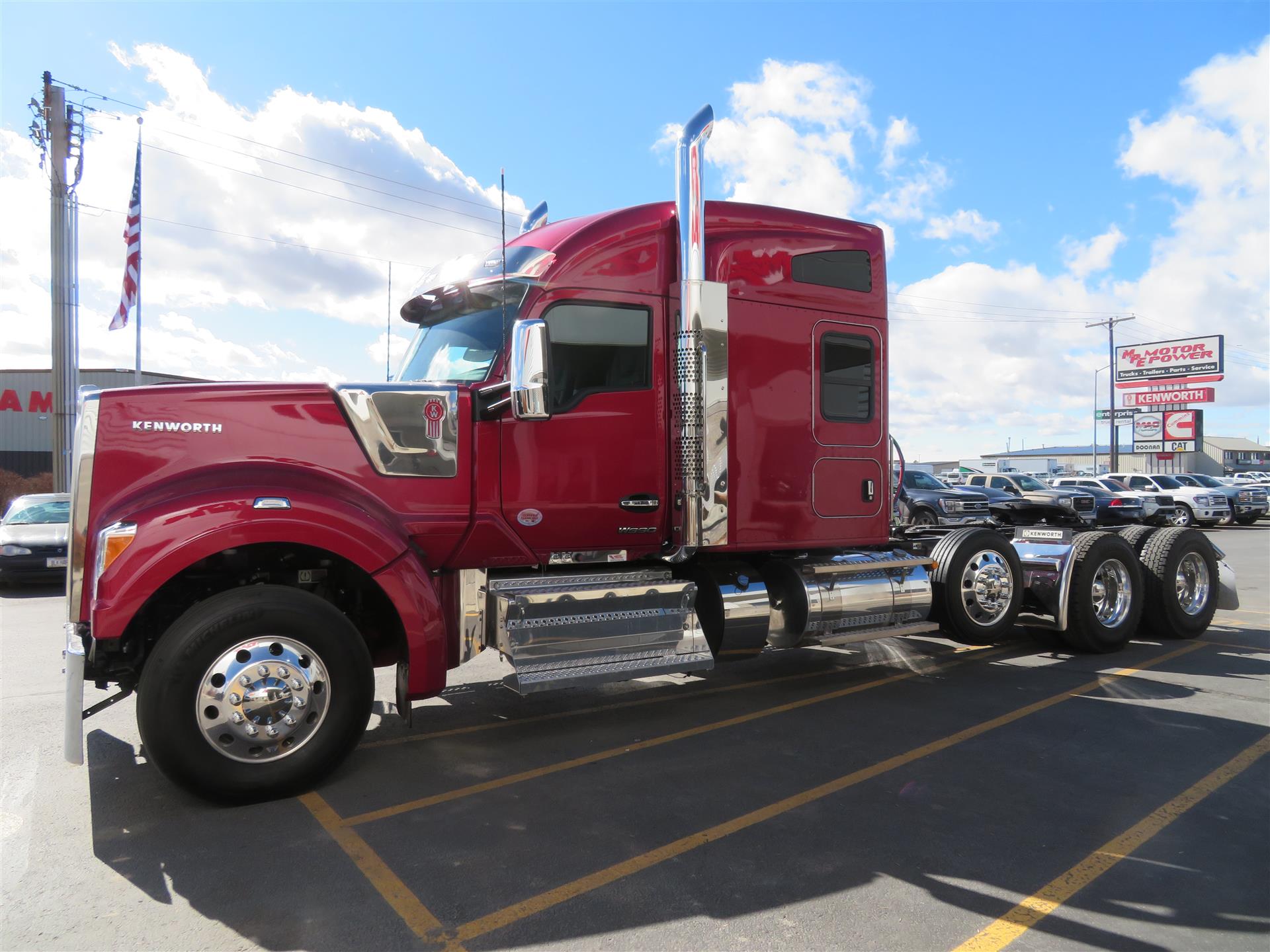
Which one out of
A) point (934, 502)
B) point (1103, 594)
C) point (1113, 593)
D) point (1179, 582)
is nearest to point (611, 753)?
point (1103, 594)

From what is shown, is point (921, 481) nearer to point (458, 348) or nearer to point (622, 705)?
point (622, 705)

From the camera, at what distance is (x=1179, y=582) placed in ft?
26.7

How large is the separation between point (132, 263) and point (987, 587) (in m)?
17.3

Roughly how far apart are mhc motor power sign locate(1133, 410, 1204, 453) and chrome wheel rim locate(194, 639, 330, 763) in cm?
5965

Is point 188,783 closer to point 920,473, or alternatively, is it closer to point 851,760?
point 851,760

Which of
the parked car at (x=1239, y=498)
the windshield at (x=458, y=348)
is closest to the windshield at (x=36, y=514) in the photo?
the windshield at (x=458, y=348)

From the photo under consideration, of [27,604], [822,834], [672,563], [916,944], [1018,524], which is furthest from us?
[27,604]

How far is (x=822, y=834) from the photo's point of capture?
3.58 metres

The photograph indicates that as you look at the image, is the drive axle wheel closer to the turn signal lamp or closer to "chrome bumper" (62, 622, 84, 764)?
the turn signal lamp

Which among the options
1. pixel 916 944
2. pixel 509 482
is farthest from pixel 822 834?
pixel 509 482

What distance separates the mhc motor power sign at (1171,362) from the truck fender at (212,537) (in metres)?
63.5

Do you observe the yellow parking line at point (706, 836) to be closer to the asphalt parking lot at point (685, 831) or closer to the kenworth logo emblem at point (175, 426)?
the asphalt parking lot at point (685, 831)

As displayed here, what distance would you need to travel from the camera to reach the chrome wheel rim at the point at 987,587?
6887 millimetres

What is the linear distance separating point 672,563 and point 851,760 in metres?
1.64
